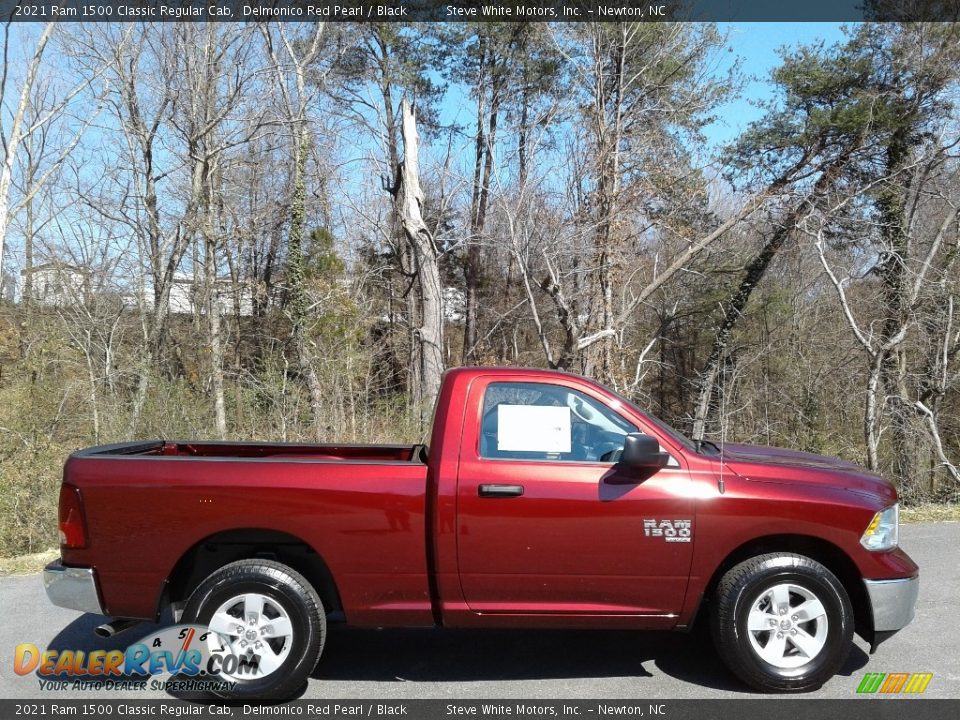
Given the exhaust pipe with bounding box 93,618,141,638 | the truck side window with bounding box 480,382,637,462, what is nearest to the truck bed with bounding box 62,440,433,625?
the exhaust pipe with bounding box 93,618,141,638

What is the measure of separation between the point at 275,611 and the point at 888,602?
3443 mm

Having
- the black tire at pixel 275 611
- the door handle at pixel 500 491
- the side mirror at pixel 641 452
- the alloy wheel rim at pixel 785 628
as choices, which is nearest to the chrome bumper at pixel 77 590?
the black tire at pixel 275 611

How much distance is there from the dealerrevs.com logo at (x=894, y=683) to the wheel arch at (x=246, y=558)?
306 cm

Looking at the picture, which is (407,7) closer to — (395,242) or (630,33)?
(395,242)

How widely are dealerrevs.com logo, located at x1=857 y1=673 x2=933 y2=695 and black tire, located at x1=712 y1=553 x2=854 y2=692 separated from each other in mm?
266

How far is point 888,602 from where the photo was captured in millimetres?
4543

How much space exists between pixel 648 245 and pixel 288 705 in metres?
16.8

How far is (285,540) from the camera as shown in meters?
4.66

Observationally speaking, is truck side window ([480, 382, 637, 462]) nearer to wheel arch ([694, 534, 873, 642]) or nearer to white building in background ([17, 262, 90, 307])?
wheel arch ([694, 534, 873, 642])

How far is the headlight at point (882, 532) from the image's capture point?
15.0 ft

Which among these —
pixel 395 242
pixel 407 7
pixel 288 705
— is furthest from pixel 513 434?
pixel 407 7

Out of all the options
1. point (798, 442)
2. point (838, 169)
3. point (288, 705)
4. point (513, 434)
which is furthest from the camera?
point (838, 169)

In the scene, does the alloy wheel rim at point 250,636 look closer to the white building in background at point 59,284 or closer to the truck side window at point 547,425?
the truck side window at point 547,425

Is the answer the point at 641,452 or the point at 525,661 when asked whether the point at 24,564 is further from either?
the point at 641,452
